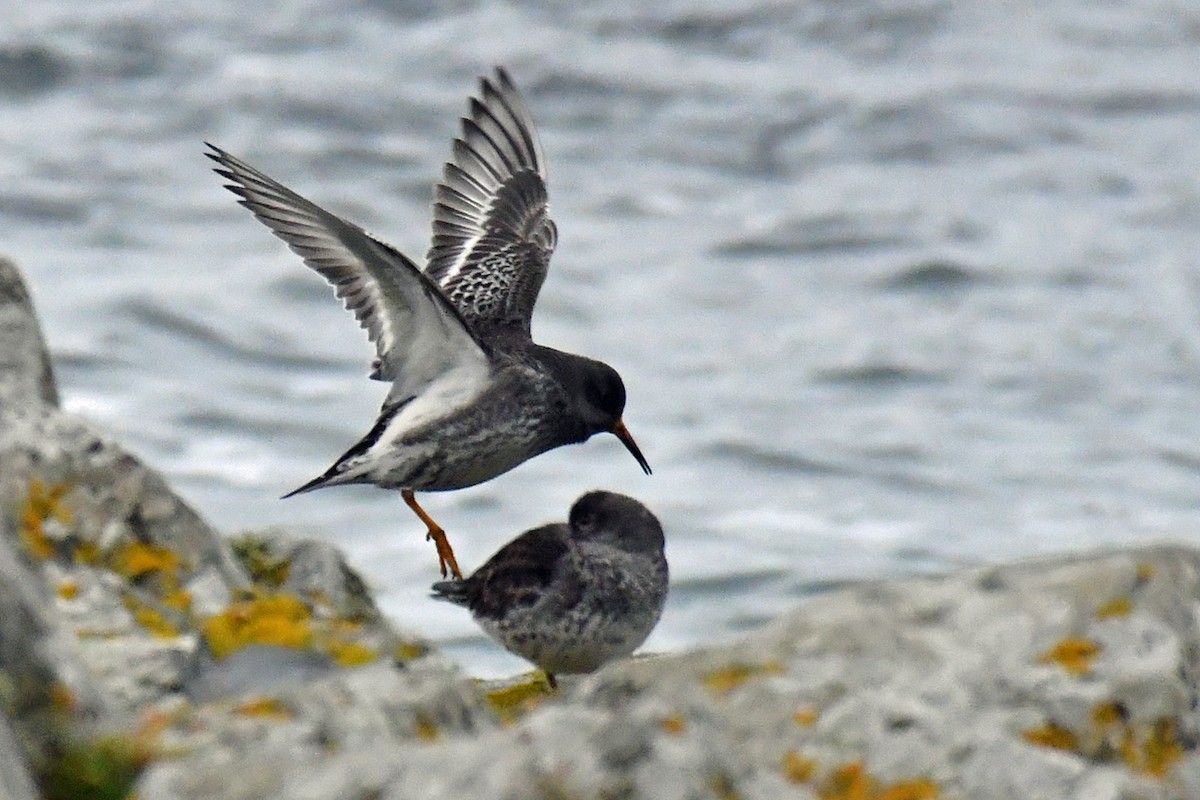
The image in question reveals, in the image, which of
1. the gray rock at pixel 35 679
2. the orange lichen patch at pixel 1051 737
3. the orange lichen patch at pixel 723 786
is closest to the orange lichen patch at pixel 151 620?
the gray rock at pixel 35 679

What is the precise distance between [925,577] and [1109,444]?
53.6 feet

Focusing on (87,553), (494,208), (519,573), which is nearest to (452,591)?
(519,573)

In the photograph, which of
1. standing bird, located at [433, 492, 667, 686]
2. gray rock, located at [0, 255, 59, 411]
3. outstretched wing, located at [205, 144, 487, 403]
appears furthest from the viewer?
outstretched wing, located at [205, 144, 487, 403]

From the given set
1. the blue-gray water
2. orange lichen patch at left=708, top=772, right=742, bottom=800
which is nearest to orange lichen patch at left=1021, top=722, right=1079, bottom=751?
orange lichen patch at left=708, top=772, right=742, bottom=800

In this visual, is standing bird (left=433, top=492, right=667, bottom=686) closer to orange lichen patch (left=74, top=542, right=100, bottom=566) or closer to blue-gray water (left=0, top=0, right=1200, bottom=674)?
orange lichen patch (left=74, top=542, right=100, bottom=566)

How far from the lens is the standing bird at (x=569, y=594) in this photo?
7207mm

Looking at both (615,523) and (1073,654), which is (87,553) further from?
(615,523)

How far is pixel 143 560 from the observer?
575 cm

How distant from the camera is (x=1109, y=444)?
20.8 metres

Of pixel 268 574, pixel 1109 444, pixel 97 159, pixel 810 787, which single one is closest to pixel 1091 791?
pixel 810 787

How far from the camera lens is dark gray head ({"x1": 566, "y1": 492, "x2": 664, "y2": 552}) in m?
8.05

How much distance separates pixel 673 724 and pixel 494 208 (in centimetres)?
781

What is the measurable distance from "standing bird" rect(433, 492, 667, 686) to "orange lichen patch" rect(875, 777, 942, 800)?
9.41 feet

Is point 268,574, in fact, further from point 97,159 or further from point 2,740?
point 97,159
